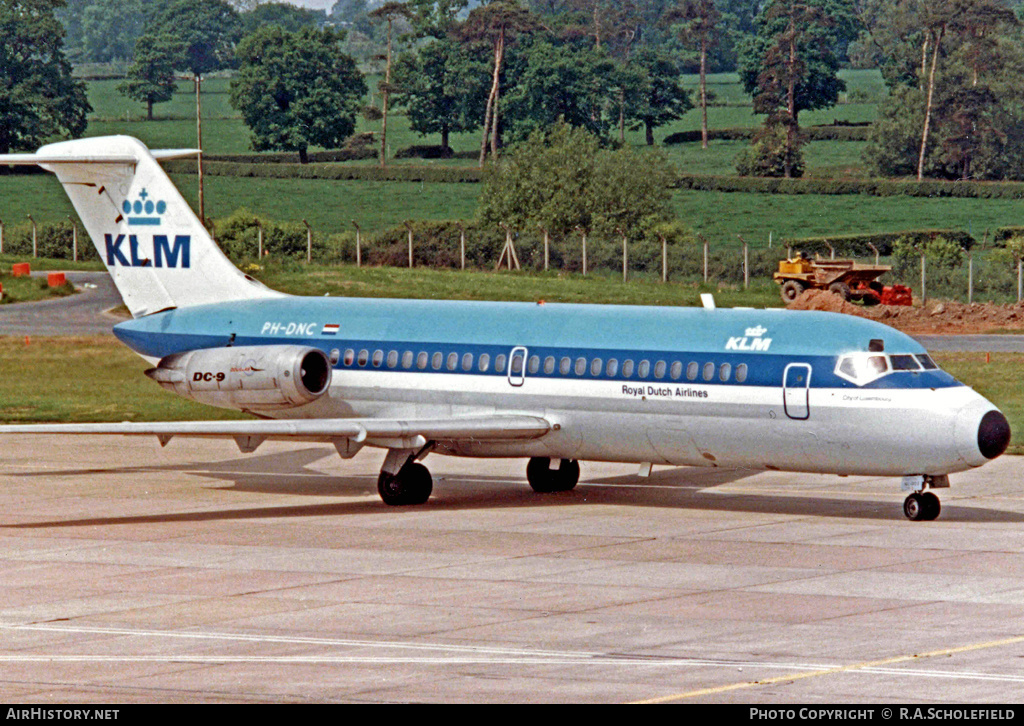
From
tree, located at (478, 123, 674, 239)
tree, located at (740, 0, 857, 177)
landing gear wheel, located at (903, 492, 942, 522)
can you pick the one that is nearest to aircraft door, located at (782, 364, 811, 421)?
landing gear wheel, located at (903, 492, 942, 522)

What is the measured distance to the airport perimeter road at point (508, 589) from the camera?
16.5 m

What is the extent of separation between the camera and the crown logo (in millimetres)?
33281

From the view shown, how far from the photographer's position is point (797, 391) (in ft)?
86.3

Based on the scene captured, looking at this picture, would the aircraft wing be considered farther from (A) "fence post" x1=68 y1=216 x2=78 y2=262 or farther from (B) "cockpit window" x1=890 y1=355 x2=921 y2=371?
(A) "fence post" x1=68 y1=216 x2=78 y2=262

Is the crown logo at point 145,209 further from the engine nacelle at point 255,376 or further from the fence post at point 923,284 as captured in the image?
the fence post at point 923,284

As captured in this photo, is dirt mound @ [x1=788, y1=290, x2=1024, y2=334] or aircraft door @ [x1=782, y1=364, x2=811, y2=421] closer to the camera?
aircraft door @ [x1=782, y1=364, x2=811, y2=421]

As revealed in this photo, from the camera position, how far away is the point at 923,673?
1653 centimetres

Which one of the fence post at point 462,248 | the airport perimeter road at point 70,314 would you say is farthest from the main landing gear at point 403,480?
the fence post at point 462,248

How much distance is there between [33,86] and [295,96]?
24328mm

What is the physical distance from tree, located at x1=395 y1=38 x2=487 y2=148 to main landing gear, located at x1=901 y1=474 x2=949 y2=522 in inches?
5292

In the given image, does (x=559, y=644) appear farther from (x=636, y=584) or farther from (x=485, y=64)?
(x=485, y=64)

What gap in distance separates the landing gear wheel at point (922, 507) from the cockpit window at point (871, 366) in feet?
6.82

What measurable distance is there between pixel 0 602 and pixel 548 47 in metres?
140

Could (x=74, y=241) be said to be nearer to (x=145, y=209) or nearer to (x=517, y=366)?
(x=145, y=209)
